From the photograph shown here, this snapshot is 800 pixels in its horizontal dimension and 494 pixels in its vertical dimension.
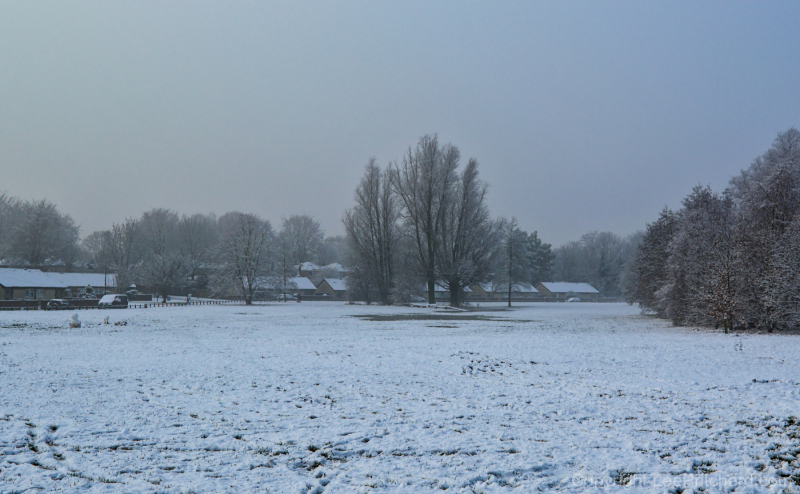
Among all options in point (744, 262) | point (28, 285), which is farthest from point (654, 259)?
point (28, 285)

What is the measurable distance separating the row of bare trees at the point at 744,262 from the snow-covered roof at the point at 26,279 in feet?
225

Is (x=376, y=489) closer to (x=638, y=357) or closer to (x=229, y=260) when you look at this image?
(x=638, y=357)

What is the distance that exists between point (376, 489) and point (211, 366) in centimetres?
976

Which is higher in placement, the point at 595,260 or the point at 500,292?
the point at 595,260

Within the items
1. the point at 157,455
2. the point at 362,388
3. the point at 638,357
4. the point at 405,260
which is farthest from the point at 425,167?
the point at 157,455

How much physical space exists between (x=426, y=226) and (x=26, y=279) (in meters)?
50.0

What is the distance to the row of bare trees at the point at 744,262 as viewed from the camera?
2556cm

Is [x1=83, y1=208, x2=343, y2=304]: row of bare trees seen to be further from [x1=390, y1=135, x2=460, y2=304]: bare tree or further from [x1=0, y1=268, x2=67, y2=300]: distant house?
[x1=390, y1=135, x2=460, y2=304]: bare tree

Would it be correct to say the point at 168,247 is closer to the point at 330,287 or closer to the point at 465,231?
the point at 330,287

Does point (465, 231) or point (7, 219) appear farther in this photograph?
point (7, 219)

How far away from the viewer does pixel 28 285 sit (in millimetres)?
65438

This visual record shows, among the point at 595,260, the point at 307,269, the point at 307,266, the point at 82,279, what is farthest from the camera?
the point at 595,260

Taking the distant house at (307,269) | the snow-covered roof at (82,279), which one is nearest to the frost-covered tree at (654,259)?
the snow-covered roof at (82,279)

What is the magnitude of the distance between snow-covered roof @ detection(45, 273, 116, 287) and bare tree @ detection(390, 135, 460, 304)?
4848 cm
